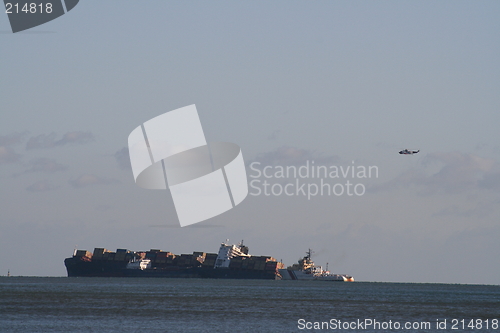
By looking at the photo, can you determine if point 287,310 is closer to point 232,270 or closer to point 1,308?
point 1,308

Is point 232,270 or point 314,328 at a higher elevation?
point 232,270

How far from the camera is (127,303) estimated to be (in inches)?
3206

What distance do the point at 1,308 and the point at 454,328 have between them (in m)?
45.2

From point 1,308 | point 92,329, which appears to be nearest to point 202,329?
point 92,329

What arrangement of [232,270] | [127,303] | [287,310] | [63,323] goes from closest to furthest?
1. [63,323]
2. [287,310]
3. [127,303]
4. [232,270]

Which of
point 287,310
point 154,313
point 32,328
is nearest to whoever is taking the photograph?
point 32,328

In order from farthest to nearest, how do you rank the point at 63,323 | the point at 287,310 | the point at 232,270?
the point at 232,270
the point at 287,310
the point at 63,323

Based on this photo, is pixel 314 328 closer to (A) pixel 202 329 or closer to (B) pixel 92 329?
(A) pixel 202 329

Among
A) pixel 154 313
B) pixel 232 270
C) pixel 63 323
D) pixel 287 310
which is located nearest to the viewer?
pixel 63 323

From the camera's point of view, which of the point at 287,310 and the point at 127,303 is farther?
the point at 127,303

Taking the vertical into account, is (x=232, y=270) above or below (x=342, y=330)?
above

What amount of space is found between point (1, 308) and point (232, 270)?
13154 cm

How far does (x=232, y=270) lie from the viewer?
199500 millimetres

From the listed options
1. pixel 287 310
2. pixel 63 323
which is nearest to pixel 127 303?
pixel 287 310
